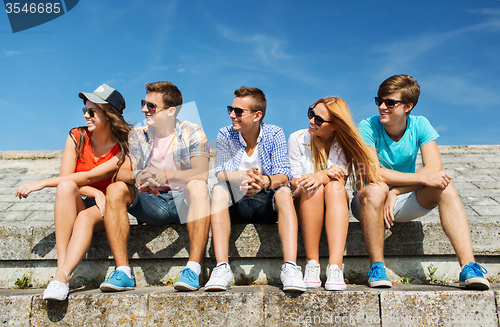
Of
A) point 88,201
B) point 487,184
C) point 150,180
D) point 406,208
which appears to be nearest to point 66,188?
point 88,201

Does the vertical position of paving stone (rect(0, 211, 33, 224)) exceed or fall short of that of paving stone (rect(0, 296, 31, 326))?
it exceeds it

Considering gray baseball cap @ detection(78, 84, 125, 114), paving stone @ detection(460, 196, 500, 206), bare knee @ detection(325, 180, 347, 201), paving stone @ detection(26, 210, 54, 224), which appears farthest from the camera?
paving stone @ detection(460, 196, 500, 206)

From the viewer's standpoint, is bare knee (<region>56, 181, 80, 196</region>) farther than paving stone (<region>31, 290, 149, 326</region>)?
Yes

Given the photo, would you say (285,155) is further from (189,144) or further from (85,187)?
(85,187)

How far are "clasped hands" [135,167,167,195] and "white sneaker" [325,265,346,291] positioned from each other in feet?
4.77

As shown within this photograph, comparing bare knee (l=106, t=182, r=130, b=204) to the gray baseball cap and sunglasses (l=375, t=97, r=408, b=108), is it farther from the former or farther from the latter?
sunglasses (l=375, t=97, r=408, b=108)

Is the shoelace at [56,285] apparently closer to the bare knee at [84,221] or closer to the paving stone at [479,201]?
the bare knee at [84,221]

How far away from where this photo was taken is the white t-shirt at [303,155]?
2.69 meters

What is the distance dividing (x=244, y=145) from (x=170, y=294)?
4.65ft

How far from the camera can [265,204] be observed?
8.48 ft

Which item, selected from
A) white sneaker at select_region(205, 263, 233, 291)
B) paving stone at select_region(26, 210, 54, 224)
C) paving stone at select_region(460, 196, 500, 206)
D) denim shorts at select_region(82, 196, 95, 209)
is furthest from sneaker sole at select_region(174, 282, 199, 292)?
paving stone at select_region(460, 196, 500, 206)

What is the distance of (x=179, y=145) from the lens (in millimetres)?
2830

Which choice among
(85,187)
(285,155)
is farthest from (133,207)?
(285,155)

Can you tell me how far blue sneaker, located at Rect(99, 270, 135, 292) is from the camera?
214 centimetres
